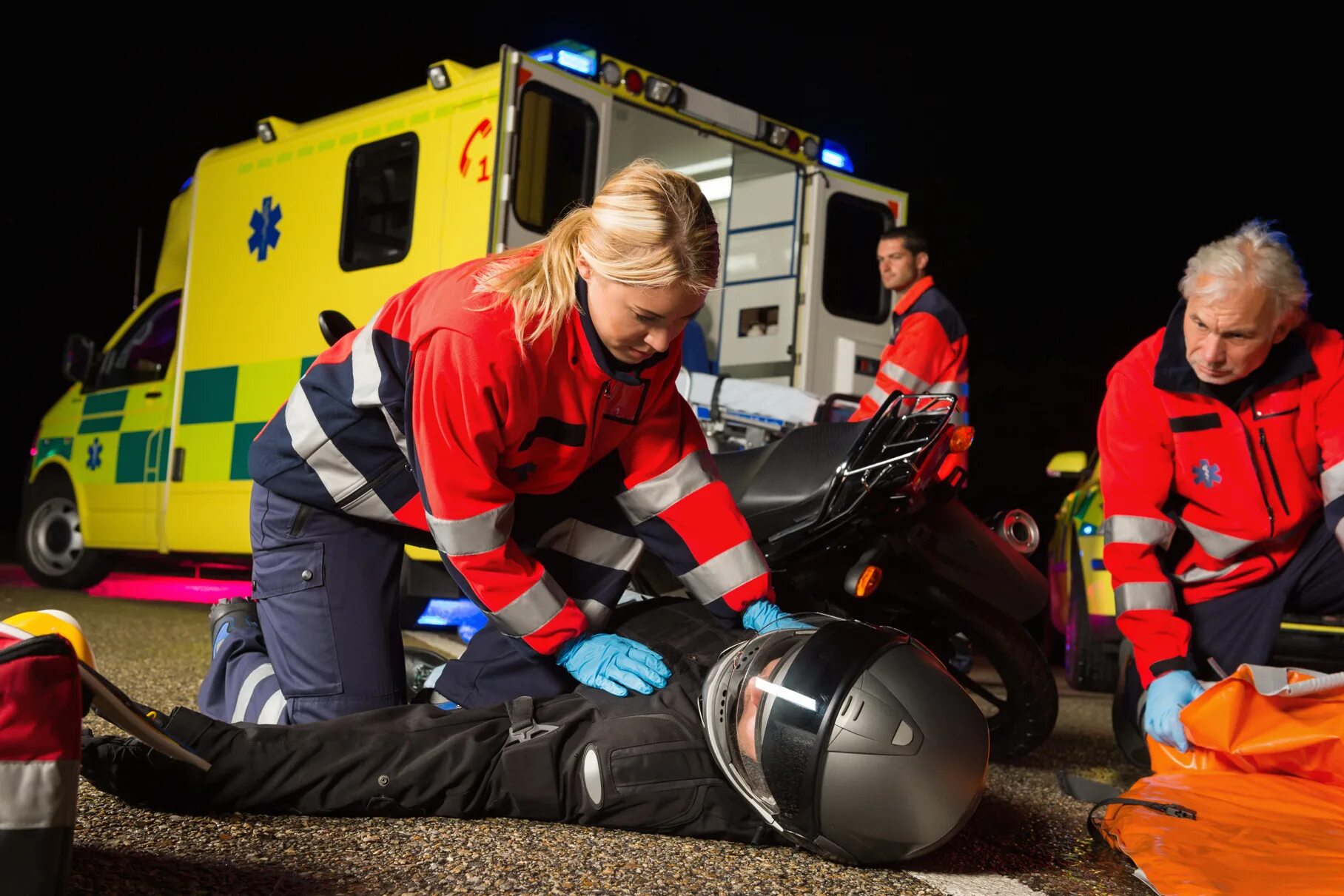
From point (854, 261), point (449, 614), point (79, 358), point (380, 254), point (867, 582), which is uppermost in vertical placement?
point (854, 261)

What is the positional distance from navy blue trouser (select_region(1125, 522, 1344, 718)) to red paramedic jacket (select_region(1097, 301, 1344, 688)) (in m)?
0.04

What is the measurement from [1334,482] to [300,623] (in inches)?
95.5

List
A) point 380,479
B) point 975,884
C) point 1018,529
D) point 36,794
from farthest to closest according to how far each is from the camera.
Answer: point 1018,529, point 380,479, point 975,884, point 36,794

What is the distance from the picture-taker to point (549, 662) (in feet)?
7.63

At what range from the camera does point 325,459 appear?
7.77ft

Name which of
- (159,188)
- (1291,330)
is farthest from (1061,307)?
(1291,330)

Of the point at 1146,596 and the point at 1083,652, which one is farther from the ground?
the point at 1146,596

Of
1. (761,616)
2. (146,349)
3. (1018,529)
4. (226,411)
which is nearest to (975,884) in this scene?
(761,616)

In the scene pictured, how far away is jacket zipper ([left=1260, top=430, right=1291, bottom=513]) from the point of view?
267 centimetres

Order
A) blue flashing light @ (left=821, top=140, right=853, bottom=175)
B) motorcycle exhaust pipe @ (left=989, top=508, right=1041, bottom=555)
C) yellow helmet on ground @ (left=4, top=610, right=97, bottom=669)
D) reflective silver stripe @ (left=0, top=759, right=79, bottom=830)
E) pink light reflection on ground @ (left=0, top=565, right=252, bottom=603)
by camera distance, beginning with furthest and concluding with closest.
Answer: pink light reflection on ground @ (left=0, top=565, right=252, bottom=603)
blue flashing light @ (left=821, top=140, right=853, bottom=175)
motorcycle exhaust pipe @ (left=989, top=508, right=1041, bottom=555)
yellow helmet on ground @ (left=4, top=610, right=97, bottom=669)
reflective silver stripe @ (left=0, top=759, right=79, bottom=830)

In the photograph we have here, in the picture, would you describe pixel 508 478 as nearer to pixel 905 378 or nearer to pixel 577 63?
pixel 905 378

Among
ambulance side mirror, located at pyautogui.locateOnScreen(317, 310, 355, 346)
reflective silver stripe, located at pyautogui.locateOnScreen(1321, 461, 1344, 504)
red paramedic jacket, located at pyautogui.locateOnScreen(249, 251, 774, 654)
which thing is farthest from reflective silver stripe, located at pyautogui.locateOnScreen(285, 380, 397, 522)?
reflective silver stripe, located at pyautogui.locateOnScreen(1321, 461, 1344, 504)

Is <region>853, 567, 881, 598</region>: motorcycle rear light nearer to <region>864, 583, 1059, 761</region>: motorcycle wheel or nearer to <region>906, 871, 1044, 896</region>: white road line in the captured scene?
<region>864, 583, 1059, 761</region>: motorcycle wheel

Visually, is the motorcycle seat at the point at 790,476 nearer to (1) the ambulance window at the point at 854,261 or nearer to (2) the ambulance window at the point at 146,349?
(1) the ambulance window at the point at 854,261
